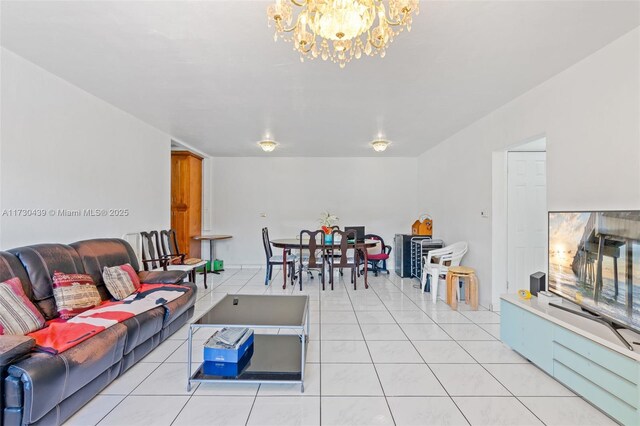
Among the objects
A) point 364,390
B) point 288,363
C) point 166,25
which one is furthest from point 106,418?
point 166,25

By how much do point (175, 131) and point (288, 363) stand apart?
392 centimetres

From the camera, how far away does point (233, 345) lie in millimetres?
2168

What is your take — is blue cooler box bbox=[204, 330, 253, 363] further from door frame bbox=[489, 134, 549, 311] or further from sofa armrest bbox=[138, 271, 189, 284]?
door frame bbox=[489, 134, 549, 311]

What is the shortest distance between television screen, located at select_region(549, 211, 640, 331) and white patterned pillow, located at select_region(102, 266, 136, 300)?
3785 millimetres

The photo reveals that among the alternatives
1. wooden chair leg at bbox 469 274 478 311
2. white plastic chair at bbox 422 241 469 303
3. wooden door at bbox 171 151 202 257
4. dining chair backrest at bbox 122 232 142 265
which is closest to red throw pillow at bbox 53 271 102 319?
dining chair backrest at bbox 122 232 142 265

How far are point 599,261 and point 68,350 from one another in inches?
131

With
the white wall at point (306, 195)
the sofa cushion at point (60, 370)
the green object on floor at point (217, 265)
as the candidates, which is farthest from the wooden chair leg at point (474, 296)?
the green object on floor at point (217, 265)

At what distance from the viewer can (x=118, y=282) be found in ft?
9.52

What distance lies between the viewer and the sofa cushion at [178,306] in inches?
107

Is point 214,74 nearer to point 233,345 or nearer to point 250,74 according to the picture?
point 250,74

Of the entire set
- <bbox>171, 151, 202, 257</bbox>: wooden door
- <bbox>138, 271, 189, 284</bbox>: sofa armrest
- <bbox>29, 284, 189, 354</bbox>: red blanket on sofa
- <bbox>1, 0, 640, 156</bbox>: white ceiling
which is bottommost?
<bbox>29, 284, 189, 354</bbox>: red blanket on sofa

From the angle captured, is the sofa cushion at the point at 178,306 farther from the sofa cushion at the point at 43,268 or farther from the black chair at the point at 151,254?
the black chair at the point at 151,254

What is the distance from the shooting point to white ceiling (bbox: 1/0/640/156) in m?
1.86

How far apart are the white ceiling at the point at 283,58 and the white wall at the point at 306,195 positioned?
2.60 metres
